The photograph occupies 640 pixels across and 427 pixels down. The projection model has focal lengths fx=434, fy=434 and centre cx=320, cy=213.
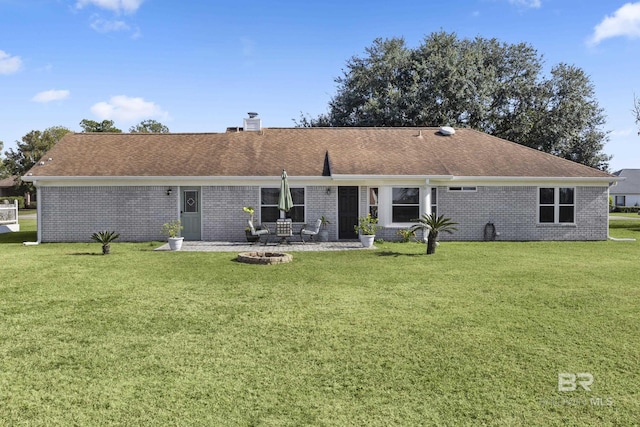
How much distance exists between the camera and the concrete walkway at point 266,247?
50.4 feet

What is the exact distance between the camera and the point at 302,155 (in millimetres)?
20281

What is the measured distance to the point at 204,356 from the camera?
5473 mm

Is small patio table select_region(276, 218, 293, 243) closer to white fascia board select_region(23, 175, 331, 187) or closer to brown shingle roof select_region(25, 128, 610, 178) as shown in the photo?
white fascia board select_region(23, 175, 331, 187)

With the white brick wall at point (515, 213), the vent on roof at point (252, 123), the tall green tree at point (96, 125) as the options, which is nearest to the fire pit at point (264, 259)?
the white brick wall at point (515, 213)

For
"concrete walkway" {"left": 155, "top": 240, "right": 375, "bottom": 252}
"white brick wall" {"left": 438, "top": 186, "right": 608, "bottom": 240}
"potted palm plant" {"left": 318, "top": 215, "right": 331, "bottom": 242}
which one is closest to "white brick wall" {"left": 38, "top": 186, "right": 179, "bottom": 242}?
"concrete walkway" {"left": 155, "top": 240, "right": 375, "bottom": 252}

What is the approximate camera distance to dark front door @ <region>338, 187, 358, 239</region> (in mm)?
18734

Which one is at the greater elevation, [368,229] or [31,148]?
[31,148]

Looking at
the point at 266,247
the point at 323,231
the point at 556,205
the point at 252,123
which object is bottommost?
the point at 266,247

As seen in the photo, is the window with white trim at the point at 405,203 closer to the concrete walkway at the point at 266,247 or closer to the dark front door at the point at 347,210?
the dark front door at the point at 347,210

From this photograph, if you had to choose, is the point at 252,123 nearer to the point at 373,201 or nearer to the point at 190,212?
the point at 190,212

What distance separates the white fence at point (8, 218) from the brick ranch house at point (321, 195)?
308 inches

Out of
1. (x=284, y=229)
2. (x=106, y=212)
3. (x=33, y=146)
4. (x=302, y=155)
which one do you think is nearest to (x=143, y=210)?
(x=106, y=212)

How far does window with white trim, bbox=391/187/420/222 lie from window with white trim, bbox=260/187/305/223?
154 inches

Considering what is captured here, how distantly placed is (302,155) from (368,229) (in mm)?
5682
